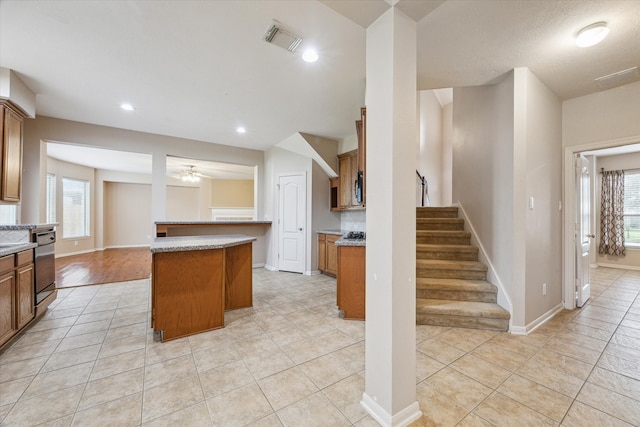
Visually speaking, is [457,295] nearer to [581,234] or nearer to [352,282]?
[352,282]

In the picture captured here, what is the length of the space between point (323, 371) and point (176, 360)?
4.02 feet

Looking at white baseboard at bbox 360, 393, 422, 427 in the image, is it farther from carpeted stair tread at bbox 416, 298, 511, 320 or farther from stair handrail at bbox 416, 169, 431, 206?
stair handrail at bbox 416, 169, 431, 206

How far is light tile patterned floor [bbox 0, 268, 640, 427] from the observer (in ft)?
5.04

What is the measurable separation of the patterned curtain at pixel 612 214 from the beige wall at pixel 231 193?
9735mm

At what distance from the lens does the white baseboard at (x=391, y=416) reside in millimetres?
1433

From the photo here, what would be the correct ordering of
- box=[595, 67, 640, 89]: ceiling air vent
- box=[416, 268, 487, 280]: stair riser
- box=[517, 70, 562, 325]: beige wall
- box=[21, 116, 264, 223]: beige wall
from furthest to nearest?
box=[21, 116, 264, 223]: beige wall, box=[416, 268, 487, 280]: stair riser, box=[517, 70, 562, 325]: beige wall, box=[595, 67, 640, 89]: ceiling air vent

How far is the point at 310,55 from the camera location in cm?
242

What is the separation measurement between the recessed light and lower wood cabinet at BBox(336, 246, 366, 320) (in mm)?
2015

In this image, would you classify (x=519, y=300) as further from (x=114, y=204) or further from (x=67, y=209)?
(x=114, y=204)

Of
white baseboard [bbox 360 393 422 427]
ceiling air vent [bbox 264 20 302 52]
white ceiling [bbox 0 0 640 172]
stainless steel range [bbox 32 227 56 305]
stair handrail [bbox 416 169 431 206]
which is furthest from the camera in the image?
stair handrail [bbox 416 169 431 206]

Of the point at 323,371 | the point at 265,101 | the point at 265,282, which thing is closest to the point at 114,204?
the point at 265,282

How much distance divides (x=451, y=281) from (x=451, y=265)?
20 cm

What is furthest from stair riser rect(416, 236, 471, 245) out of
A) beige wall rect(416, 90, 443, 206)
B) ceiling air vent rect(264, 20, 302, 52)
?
ceiling air vent rect(264, 20, 302, 52)

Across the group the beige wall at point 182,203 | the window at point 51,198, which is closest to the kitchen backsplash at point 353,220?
the beige wall at point 182,203
